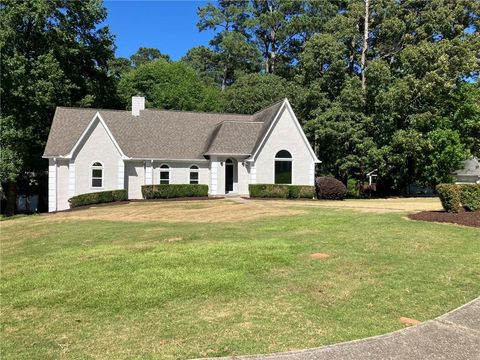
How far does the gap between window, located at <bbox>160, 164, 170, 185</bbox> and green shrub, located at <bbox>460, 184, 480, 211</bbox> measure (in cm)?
2086

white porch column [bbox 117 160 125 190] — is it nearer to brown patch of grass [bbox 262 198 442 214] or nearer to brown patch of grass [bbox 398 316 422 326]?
brown patch of grass [bbox 262 198 442 214]

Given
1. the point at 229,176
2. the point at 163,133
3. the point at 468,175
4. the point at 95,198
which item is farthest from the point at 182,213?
the point at 468,175

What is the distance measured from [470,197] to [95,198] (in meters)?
20.7

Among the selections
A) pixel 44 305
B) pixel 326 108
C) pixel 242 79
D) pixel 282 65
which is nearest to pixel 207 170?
pixel 326 108

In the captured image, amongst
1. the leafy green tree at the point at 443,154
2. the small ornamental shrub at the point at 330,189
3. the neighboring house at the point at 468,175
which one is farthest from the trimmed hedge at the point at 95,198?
the neighboring house at the point at 468,175

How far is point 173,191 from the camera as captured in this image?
95.2ft

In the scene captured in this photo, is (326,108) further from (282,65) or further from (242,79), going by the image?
(282,65)

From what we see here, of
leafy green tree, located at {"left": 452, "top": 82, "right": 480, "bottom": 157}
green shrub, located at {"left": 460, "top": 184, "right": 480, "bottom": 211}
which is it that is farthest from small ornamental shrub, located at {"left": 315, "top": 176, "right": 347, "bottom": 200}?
leafy green tree, located at {"left": 452, "top": 82, "right": 480, "bottom": 157}

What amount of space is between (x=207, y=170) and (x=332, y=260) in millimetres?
23395

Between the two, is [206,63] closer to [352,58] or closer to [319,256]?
[352,58]

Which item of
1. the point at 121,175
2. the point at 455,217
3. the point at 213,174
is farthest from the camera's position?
the point at 213,174

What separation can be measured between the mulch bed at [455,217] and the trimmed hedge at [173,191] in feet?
53.7

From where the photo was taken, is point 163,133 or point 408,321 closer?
point 408,321

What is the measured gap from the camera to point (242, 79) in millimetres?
49688
